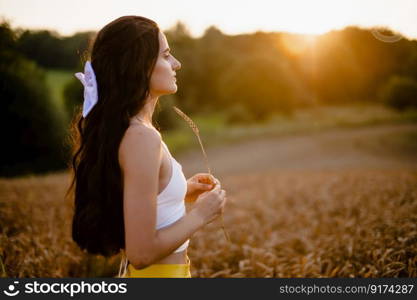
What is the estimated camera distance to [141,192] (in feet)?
4.67

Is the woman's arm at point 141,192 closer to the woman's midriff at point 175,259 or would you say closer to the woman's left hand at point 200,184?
the woman's midriff at point 175,259

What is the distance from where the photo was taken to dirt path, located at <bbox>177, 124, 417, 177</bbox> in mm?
13922

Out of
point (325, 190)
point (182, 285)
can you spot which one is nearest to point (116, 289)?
point (182, 285)

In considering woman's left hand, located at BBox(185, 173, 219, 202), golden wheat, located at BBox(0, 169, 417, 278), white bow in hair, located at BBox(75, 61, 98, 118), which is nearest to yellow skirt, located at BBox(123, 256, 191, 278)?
woman's left hand, located at BBox(185, 173, 219, 202)

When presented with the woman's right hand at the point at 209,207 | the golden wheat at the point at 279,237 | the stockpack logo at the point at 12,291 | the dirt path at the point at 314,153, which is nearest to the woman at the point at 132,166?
the woman's right hand at the point at 209,207

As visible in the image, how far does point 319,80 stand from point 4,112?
49.5 feet

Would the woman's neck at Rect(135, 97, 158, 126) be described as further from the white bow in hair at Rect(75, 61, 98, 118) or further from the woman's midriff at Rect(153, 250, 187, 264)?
the woman's midriff at Rect(153, 250, 187, 264)

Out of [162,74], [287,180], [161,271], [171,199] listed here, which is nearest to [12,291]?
[161,271]

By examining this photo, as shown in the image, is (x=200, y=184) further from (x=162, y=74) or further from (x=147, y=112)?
(x=162, y=74)

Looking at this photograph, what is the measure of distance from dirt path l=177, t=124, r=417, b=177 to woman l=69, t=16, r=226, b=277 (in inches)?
476

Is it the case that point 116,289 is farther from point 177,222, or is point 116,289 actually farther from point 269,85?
point 269,85

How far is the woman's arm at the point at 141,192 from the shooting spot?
1.42 meters

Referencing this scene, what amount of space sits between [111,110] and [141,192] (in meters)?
0.41

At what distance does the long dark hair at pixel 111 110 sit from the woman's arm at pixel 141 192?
127mm
